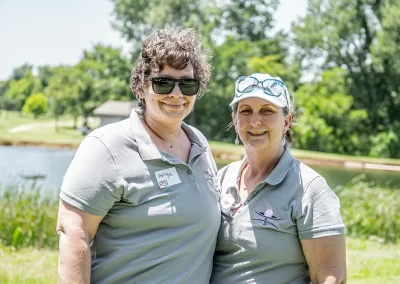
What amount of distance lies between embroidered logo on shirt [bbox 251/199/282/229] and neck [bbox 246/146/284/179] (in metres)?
0.20

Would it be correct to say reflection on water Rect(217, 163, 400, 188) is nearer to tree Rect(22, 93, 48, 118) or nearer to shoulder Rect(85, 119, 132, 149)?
shoulder Rect(85, 119, 132, 149)

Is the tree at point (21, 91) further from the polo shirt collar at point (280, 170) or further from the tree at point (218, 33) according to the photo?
the polo shirt collar at point (280, 170)

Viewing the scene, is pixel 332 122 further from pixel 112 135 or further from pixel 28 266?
pixel 112 135

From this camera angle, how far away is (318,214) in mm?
2268

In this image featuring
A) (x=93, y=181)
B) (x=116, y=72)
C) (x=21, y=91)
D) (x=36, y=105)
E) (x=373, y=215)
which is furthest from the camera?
(x=21, y=91)

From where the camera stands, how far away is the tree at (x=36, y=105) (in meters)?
76.6

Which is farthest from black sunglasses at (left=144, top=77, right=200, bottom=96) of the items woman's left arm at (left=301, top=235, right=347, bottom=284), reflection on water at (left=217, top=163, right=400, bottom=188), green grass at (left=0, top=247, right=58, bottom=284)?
reflection on water at (left=217, top=163, right=400, bottom=188)

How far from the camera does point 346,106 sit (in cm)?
3669

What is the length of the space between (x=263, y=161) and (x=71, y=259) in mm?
1033

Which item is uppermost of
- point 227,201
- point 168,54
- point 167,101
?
point 168,54

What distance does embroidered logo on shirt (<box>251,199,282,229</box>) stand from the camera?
2359mm

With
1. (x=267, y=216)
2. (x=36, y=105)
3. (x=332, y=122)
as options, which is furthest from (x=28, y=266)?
(x=36, y=105)

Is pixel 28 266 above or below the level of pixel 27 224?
above

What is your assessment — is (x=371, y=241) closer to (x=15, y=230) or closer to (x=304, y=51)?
(x=15, y=230)
